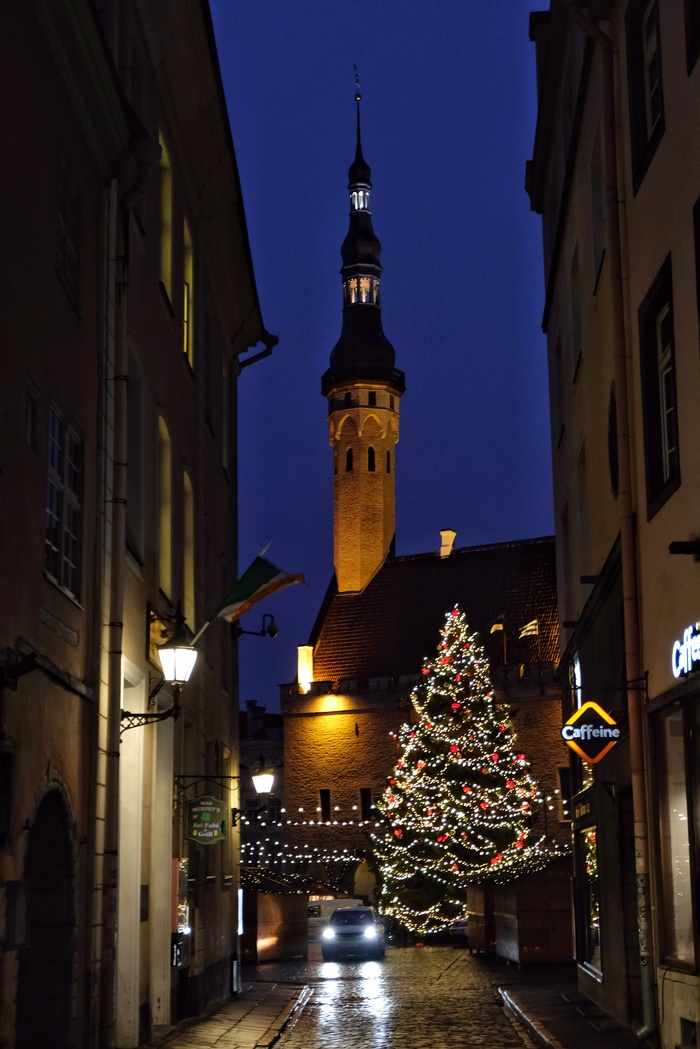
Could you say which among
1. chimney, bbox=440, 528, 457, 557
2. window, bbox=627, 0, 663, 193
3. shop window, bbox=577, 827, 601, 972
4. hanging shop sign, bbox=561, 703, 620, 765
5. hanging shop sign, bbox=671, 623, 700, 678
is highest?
chimney, bbox=440, 528, 457, 557

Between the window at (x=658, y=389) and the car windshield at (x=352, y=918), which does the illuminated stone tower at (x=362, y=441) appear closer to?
the car windshield at (x=352, y=918)

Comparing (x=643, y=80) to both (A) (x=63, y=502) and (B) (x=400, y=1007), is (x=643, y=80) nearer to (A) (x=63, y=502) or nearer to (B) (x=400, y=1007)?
(A) (x=63, y=502)

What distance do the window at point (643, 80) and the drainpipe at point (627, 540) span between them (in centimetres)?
72

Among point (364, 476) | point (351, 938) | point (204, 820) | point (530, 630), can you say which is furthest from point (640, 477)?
point (364, 476)

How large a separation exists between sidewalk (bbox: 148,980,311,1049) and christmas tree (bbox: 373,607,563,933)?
1853 centimetres

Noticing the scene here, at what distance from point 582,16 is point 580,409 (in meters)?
6.98

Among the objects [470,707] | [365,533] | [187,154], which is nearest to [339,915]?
[470,707]

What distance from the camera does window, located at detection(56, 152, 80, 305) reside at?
13.0m

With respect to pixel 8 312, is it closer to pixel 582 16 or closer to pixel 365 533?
pixel 582 16

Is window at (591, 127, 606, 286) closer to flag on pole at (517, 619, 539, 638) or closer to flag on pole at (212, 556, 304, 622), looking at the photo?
flag on pole at (212, 556, 304, 622)

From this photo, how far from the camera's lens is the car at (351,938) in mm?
36719

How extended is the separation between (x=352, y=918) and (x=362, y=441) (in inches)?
1634

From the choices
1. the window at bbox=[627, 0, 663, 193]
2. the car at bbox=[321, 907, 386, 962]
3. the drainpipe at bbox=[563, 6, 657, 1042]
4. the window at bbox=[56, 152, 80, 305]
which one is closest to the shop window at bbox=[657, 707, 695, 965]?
the drainpipe at bbox=[563, 6, 657, 1042]

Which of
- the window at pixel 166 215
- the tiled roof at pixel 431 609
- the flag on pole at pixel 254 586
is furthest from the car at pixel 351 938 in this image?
the tiled roof at pixel 431 609
